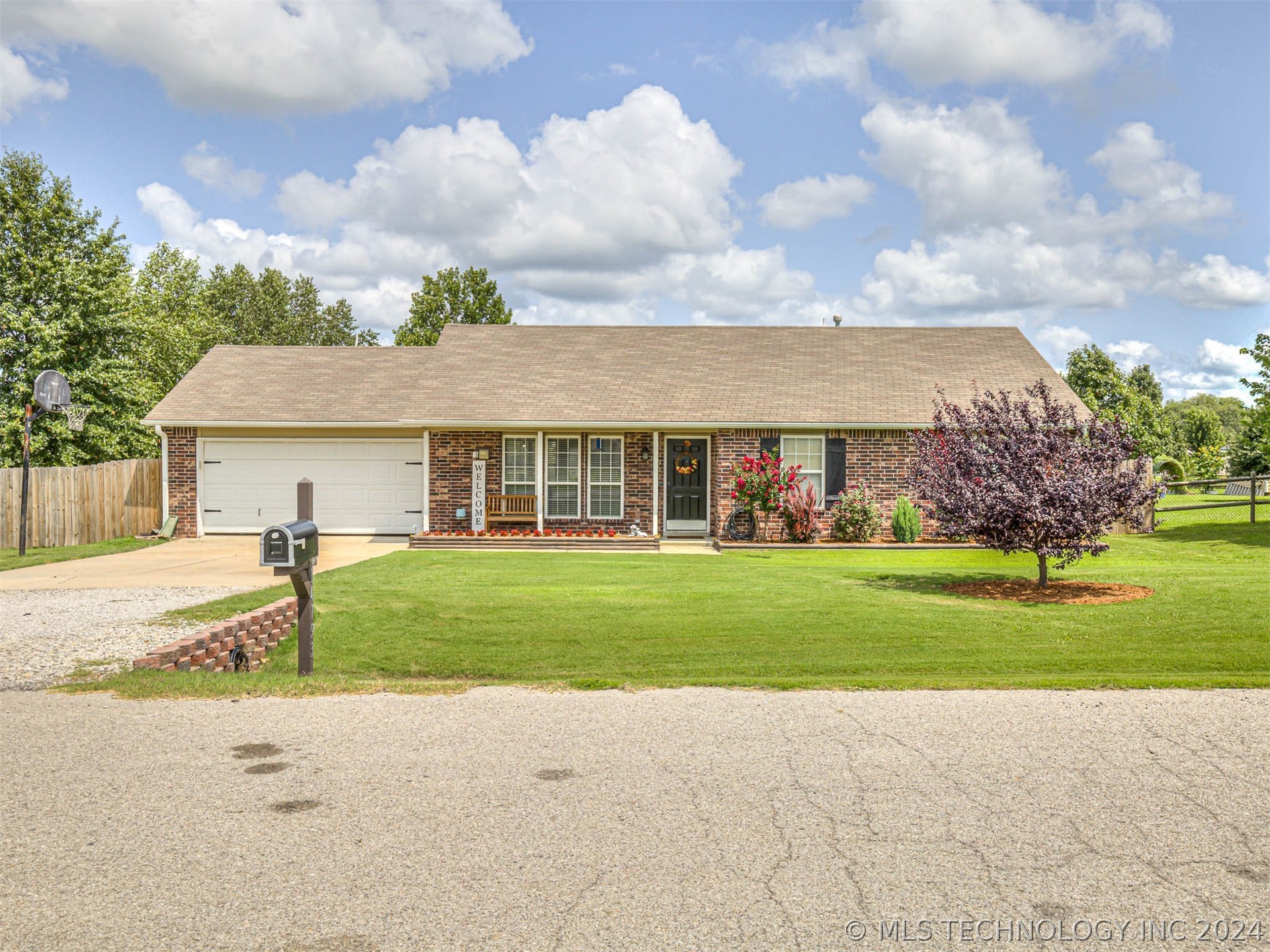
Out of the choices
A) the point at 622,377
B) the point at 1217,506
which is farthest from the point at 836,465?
the point at 1217,506

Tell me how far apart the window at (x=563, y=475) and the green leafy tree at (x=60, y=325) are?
13.2 meters

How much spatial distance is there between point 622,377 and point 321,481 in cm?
710

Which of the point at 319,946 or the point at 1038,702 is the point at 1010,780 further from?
the point at 319,946

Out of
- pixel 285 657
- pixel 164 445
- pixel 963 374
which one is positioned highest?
pixel 963 374

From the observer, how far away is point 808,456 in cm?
2012

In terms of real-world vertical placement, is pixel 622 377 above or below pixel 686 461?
above

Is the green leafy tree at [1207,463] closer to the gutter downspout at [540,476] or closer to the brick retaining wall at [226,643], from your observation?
the gutter downspout at [540,476]

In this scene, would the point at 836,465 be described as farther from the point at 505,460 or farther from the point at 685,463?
the point at 505,460

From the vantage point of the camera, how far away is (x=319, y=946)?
3.40 m

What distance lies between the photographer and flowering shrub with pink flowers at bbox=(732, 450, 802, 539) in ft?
63.4

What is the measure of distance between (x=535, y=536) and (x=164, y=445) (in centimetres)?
880

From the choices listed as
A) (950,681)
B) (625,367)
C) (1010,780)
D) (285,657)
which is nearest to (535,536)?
(625,367)

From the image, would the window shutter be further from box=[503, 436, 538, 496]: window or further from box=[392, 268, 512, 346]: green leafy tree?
box=[392, 268, 512, 346]: green leafy tree

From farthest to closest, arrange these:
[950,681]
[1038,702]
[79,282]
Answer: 1. [79,282]
2. [950,681]
3. [1038,702]
